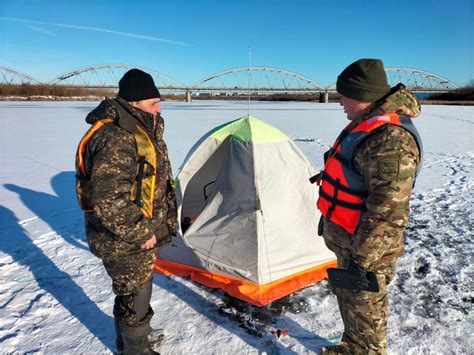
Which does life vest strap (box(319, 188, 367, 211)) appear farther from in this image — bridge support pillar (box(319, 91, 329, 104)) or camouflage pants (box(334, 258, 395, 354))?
bridge support pillar (box(319, 91, 329, 104))

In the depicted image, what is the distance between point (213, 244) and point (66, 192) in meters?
4.03

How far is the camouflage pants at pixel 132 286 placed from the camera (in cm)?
199

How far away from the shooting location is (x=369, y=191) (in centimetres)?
169

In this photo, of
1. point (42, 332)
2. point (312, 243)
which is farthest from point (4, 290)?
point (312, 243)

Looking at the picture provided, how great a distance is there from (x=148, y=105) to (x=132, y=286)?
1.11 metres

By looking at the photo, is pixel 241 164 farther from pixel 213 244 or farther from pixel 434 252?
pixel 434 252

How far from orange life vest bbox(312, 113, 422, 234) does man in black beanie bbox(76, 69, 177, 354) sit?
3.39 ft

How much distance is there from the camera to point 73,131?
557 inches

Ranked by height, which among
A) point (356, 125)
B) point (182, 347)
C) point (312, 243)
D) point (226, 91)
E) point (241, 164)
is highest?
point (226, 91)

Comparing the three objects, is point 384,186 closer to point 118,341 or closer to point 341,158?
point 341,158

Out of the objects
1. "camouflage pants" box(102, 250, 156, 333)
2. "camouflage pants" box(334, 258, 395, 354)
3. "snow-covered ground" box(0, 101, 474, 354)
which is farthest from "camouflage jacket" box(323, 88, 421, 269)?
"camouflage pants" box(102, 250, 156, 333)

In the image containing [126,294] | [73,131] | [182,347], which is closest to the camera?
[126,294]

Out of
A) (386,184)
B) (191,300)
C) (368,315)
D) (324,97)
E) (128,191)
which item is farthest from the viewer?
(324,97)

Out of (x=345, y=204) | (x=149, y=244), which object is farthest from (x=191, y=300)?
(x=345, y=204)
